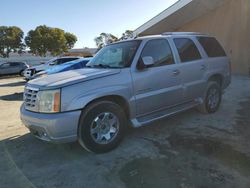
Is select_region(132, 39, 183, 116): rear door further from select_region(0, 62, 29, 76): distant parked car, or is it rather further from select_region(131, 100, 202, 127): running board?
select_region(0, 62, 29, 76): distant parked car

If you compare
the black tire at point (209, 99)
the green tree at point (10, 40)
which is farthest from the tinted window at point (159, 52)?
the green tree at point (10, 40)

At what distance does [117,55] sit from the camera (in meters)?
5.18

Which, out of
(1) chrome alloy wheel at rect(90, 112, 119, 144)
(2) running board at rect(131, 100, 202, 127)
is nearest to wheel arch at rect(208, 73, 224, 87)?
(2) running board at rect(131, 100, 202, 127)

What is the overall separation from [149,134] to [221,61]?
2885 mm

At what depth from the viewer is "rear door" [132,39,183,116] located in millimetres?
4730

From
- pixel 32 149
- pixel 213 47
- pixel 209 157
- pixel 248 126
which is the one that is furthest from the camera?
pixel 213 47

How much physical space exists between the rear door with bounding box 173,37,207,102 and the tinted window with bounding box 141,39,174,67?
0.27m

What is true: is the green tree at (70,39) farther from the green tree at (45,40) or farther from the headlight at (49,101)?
the headlight at (49,101)

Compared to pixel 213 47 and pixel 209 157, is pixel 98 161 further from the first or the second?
pixel 213 47

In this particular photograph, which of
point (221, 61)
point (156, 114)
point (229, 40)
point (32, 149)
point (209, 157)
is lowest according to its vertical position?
point (32, 149)

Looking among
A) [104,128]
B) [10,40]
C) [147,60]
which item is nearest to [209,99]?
[147,60]

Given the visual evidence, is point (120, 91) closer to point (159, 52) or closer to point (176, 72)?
point (159, 52)

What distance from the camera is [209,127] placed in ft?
18.2

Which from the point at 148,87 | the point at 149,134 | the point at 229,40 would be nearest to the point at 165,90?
the point at 148,87
